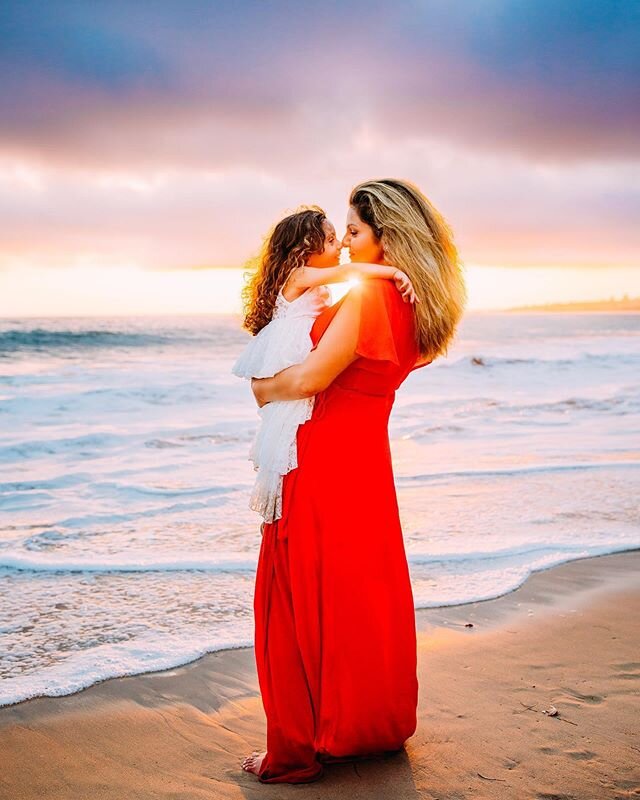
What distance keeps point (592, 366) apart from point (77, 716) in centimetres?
2520

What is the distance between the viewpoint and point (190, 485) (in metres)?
8.22

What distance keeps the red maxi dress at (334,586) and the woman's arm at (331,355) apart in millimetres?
94

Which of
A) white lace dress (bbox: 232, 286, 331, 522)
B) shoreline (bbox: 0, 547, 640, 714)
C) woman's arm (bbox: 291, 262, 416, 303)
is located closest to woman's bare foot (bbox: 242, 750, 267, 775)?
white lace dress (bbox: 232, 286, 331, 522)

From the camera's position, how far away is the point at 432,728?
3.15 m

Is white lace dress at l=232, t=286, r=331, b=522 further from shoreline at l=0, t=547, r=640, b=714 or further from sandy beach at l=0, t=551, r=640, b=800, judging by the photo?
shoreline at l=0, t=547, r=640, b=714

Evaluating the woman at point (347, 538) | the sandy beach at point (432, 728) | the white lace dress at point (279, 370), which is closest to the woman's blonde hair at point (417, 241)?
the woman at point (347, 538)

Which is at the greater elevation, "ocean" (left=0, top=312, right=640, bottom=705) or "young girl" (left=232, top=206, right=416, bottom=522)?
"young girl" (left=232, top=206, right=416, bottom=522)

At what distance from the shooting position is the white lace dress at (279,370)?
8.82ft

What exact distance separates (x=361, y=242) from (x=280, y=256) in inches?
11.6

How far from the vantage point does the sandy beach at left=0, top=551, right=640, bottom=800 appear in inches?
108

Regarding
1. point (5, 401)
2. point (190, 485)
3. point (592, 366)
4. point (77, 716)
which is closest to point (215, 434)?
point (190, 485)

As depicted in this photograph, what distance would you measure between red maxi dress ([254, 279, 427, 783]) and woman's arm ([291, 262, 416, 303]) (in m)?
0.04

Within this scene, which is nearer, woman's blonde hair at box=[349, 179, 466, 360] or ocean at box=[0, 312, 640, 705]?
woman's blonde hair at box=[349, 179, 466, 360]

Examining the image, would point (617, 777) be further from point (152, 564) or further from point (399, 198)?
point (152, 564)
